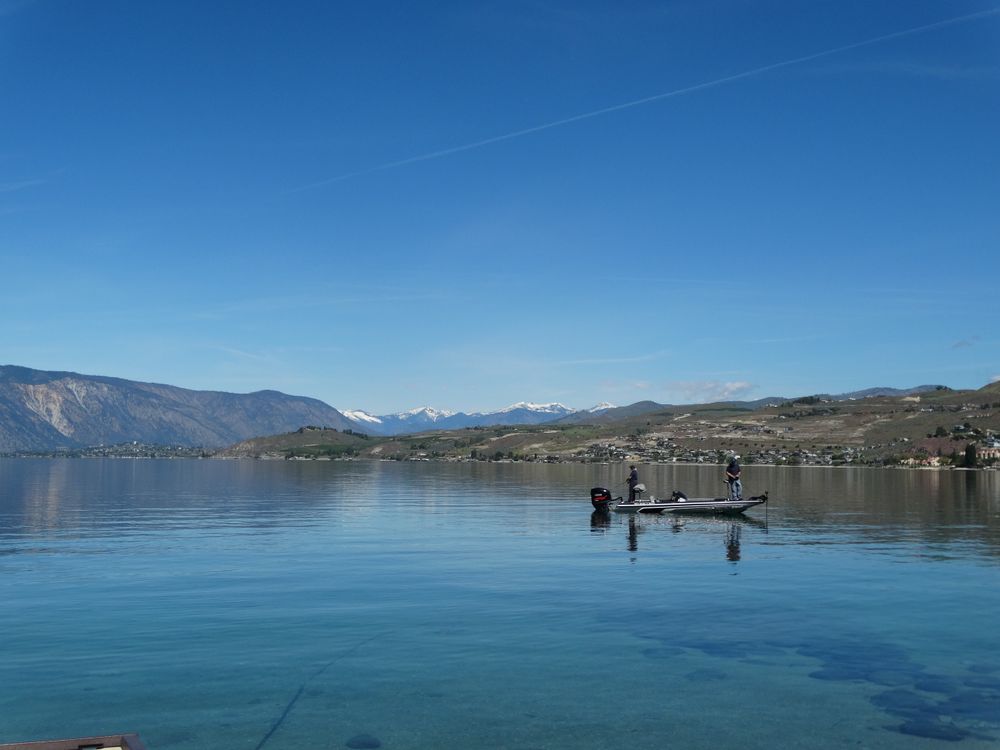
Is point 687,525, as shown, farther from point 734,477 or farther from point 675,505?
point 734,477

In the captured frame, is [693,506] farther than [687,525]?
Yes

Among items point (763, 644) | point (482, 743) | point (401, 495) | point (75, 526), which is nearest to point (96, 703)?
point (482, 743)

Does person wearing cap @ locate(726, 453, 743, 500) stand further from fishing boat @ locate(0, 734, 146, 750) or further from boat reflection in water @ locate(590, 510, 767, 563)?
fishing boat @ locate(0, 734, 146, 750)

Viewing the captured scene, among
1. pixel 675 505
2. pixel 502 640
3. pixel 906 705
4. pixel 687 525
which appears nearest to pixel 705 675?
pixel 906 705

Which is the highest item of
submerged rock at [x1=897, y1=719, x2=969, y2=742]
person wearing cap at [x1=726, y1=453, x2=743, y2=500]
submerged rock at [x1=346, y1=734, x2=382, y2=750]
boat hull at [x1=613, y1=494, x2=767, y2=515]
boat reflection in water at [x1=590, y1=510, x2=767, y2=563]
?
person wearing cap at [x1=726, y1=453, x2=743, y2=500]

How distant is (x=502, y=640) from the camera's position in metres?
28.1

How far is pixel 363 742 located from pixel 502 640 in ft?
31.6

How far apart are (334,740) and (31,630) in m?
15.7

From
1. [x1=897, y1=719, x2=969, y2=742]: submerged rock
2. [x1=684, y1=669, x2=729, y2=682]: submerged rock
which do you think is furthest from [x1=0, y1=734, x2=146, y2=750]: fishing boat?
[x1=897, y1=719, x2=969, y2=742]: submerged rock

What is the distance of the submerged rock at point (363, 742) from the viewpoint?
1872 centimetres

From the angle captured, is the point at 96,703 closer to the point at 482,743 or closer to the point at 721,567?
the point at 482,743

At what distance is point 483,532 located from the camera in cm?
6225

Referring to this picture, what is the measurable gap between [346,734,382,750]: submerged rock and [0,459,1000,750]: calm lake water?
3.3 inches

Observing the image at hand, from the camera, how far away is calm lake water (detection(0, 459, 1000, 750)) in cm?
2019
